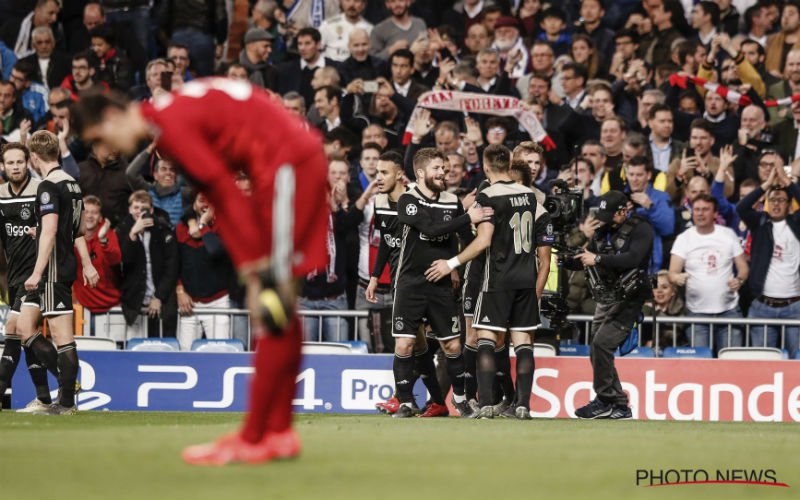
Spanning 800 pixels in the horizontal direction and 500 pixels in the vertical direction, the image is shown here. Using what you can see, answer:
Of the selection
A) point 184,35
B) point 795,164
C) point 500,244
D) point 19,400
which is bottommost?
point 19,400

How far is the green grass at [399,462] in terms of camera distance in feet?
21.0

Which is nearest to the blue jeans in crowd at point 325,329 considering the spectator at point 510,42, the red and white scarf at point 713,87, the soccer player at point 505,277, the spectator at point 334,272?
the spectator at point 334,272

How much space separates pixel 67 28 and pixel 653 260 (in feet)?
34.2

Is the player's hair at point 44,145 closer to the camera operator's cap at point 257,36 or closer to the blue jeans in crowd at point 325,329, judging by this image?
the blue jeans in crowd at point 325,329

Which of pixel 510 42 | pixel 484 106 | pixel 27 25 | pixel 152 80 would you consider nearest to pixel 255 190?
pixel 484 106

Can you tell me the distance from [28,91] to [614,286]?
1010 centimetres

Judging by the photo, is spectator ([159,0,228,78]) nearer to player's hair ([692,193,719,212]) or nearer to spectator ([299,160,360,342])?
spectator ([299,160,360,342])

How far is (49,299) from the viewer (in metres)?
12.5

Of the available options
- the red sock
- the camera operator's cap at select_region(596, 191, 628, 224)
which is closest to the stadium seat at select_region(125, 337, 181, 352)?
the camera operator's cap at select_region(596, 191, 628, 224)

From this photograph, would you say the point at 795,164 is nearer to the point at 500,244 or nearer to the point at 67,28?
the point at 500,244

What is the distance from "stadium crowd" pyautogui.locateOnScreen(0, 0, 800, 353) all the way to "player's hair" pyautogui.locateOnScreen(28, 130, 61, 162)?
2135mm

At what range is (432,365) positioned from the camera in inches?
536

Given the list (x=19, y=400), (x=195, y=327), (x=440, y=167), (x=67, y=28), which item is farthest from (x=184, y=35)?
(x=440, y=167)

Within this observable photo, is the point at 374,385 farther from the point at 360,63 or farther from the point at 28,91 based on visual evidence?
the point at 28,91
